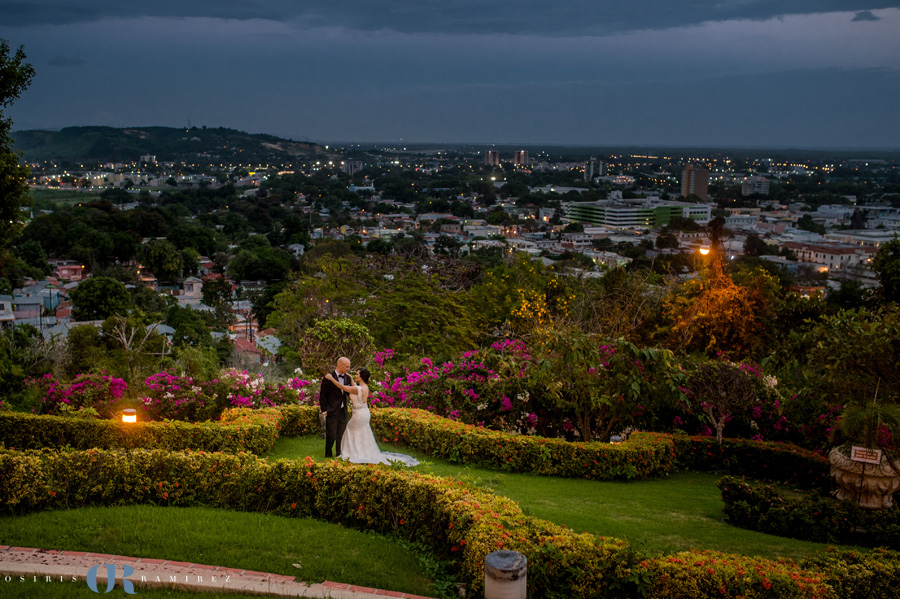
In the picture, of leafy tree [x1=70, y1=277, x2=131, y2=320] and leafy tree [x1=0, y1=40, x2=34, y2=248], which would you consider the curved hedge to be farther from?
leafy tree [x1=70, y1=277, x2=131, y2=320]

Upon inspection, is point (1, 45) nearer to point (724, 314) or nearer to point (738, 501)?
point (738, 501)

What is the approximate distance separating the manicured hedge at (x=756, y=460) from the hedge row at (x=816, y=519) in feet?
5.90

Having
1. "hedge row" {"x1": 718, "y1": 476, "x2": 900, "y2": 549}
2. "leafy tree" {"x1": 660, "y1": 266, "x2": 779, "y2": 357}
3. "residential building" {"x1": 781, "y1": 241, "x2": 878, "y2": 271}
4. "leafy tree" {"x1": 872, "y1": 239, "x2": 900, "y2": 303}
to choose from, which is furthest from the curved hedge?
"residential building" {"x1": 781, "y1": 241, "x2": 878, "y2": 271}

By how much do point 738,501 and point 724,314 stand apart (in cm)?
752

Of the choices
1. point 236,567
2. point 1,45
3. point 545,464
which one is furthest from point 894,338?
point 1,45

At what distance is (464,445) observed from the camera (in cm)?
863

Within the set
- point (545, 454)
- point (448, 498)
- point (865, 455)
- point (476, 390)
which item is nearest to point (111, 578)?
point (448, 498)

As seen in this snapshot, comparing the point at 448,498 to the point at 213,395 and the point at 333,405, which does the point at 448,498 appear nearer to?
the point at 333,405

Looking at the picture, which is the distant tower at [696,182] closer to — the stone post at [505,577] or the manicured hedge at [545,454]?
the manicured hedge at [545,454]

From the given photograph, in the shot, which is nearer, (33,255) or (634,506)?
(634,506)

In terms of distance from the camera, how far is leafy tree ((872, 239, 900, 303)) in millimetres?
17484

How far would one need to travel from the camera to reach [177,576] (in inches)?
193

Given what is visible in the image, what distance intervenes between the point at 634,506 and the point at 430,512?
2.61 metres

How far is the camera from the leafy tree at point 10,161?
972 cm
